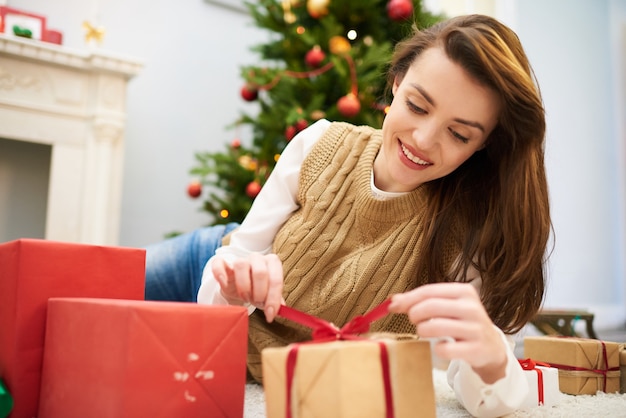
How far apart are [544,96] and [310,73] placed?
5.47ft

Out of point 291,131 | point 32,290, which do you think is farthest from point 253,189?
point 32,290

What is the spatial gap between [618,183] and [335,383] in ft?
11.1

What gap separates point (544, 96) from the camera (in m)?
3.25

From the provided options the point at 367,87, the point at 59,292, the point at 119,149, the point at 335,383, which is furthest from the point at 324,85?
the point at 335,383

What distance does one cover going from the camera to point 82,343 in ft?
1.99

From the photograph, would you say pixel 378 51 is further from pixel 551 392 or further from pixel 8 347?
pixel 8 347

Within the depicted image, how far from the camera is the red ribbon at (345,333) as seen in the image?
1.73ft

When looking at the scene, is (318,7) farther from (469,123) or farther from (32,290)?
(32,290)

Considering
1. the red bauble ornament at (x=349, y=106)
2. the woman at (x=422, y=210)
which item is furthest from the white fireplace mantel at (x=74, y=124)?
the woman at (x=422, y=210)

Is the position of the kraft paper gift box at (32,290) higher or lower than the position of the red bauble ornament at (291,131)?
lower

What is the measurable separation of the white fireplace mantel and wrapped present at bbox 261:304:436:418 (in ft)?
6.57

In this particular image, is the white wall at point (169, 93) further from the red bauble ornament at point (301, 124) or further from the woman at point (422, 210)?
the woman at point (422, 210)

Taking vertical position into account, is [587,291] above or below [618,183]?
below

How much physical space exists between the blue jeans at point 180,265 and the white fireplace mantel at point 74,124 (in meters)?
1.03
